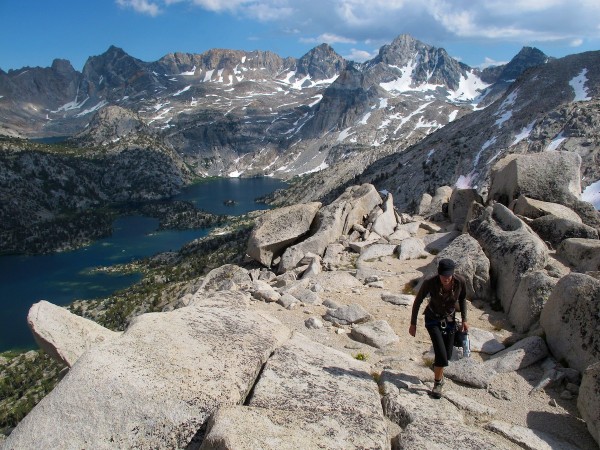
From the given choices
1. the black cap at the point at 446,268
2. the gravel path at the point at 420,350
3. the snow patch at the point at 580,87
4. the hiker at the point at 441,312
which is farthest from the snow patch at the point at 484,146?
the black cap at the point at 446,268

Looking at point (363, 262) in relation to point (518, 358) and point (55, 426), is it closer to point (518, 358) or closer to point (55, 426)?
point (518, 358)

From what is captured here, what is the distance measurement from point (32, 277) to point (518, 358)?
227 m

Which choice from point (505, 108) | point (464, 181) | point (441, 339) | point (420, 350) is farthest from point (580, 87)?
point (441, 339)

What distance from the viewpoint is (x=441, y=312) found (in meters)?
12.2

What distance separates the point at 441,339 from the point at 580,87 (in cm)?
15607

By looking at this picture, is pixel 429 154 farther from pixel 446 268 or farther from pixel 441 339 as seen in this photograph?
pixel 441 339

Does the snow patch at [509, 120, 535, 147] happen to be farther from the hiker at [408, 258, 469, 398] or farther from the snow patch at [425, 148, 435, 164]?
the hiker at [408, 258, 469, 398]

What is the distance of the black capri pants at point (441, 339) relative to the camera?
12.0m

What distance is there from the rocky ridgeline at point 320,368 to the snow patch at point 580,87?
13165cm

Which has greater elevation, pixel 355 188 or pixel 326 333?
pixel 355 188

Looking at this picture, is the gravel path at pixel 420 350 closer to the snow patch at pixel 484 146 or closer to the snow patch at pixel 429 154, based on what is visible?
the snow patch at pixel 484 146

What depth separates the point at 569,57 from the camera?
15112cm

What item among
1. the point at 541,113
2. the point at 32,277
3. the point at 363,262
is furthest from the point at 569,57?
the point at 32,277

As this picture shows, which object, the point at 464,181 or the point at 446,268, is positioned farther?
the point at 464,181
